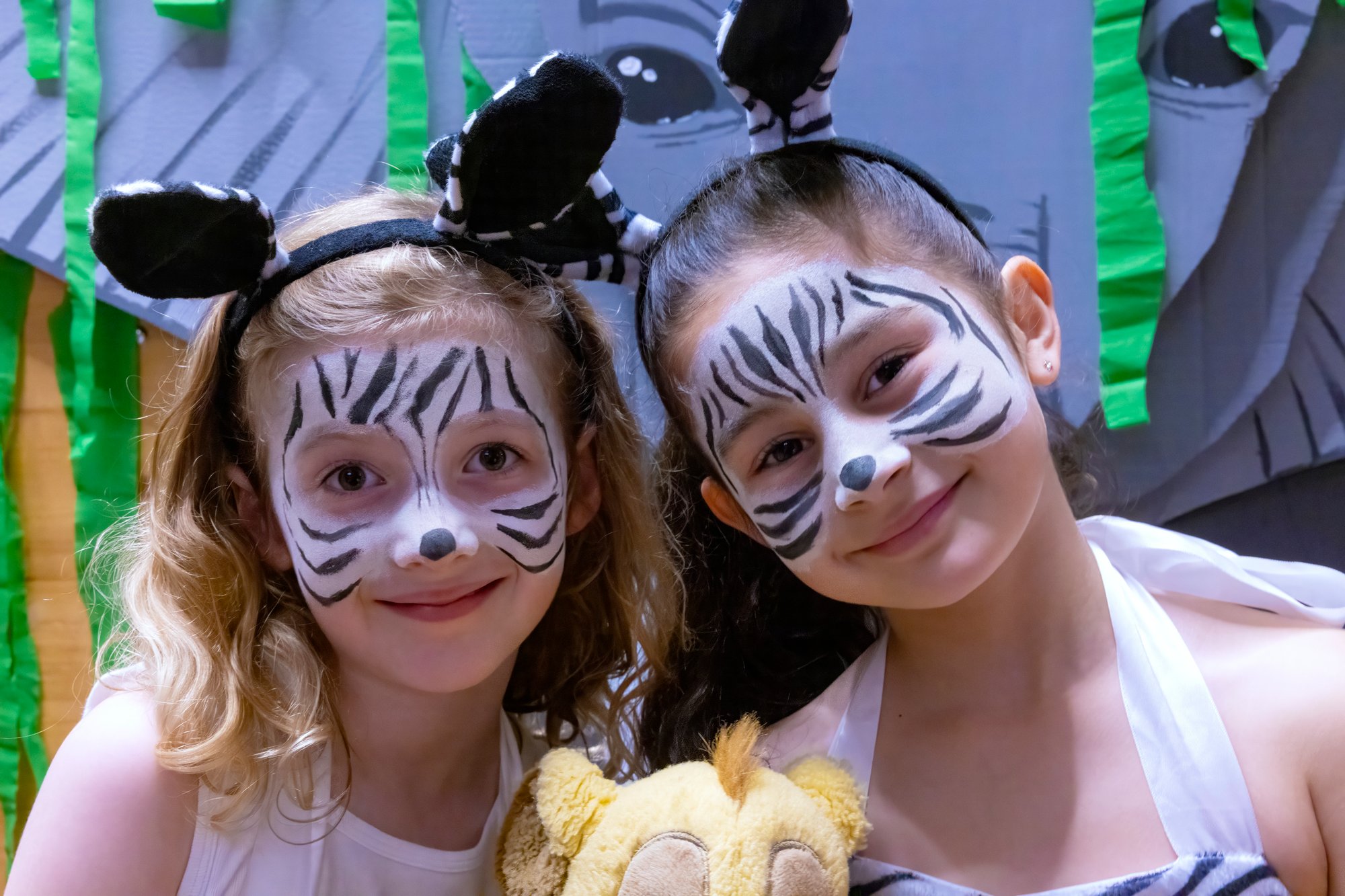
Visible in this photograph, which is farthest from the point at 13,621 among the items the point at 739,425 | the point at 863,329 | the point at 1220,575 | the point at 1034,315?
the point at 1220,575

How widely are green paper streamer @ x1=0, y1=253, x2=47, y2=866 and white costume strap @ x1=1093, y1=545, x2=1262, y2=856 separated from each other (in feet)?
4.11

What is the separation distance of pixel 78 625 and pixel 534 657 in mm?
635

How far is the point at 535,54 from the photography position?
44.9 inches

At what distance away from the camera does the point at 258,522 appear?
3.05 feet

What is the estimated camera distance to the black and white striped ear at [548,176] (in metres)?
0.76

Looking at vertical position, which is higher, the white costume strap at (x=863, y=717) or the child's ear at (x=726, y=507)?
the child's ear at (x=726, y=507)

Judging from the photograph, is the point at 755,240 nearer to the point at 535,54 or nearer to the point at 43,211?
the point at 535,54

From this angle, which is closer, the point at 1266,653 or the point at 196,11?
the point at 1266,653

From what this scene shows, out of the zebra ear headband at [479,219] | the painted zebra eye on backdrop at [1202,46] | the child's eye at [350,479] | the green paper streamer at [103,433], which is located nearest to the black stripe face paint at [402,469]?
the child's eye at [350,479]

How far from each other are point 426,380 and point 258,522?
0.85ft

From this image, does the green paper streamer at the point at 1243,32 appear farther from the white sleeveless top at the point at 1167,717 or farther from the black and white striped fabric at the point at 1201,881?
the black and white striped fabric at the point at 1201,881

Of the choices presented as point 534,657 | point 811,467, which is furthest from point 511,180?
point 534,657

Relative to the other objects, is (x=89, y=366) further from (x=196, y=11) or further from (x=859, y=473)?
(x=859, y=473)

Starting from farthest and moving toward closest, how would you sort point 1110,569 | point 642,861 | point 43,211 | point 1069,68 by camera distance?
point 43,211, point 1069,68, point 1110,569, point 642,861
